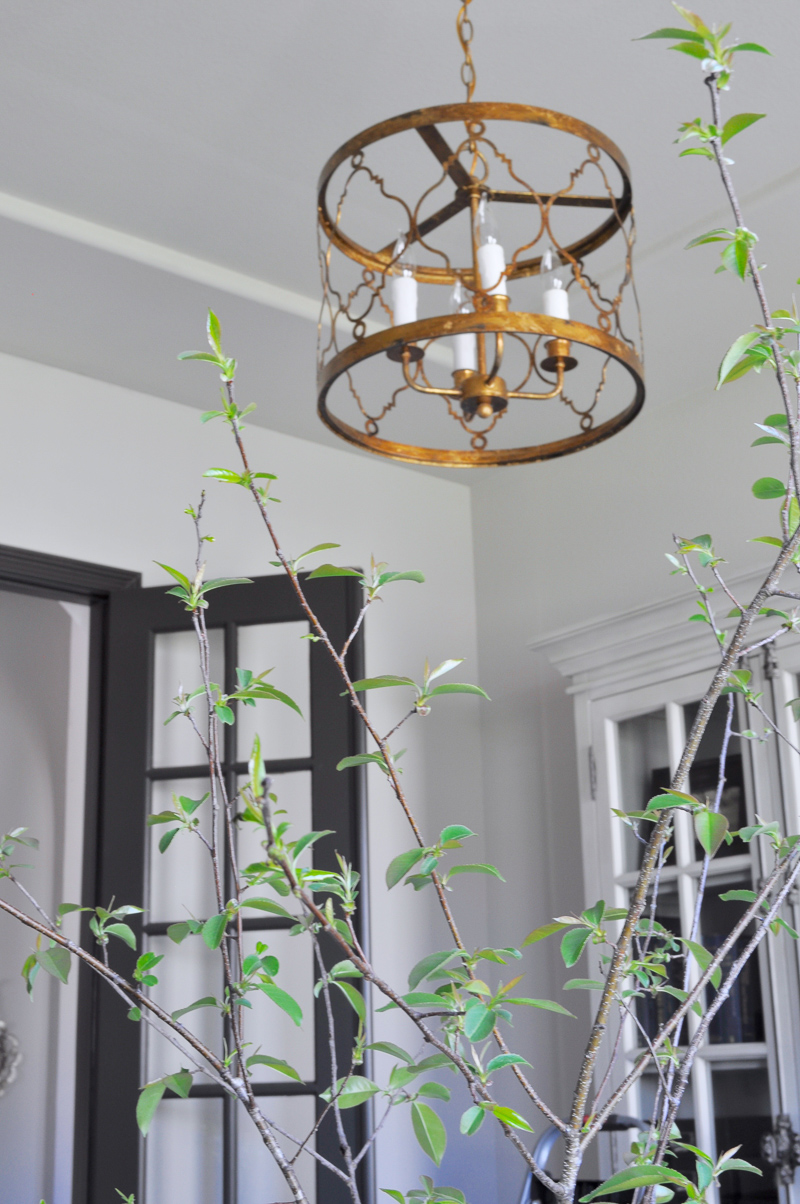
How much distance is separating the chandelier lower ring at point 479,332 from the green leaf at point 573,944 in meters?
1.21

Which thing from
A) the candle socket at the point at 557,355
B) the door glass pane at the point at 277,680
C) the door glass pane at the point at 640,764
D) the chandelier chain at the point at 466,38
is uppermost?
the chandelier chain at the point at 466,38

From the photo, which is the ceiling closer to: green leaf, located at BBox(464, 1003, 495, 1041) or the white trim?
the white trim

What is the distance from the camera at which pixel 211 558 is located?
395cm

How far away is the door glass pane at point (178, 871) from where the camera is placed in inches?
135

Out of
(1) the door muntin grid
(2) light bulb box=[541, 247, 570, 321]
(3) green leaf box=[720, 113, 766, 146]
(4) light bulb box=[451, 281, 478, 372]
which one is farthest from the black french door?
(3) green leaf box=[720, 113, 766, 146]

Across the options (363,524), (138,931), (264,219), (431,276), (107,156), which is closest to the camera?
(431,276)

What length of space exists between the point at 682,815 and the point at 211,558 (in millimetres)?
1703

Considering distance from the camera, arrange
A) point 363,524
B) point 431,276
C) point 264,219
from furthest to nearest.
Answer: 1. point 363,524
2. point 264,219
3. point 431,276

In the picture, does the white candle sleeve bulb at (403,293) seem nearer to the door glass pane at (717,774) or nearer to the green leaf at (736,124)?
the green leaf at (736,124)

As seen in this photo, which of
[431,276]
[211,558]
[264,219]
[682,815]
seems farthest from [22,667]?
[431,276]

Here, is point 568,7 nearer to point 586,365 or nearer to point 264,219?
point 264,219

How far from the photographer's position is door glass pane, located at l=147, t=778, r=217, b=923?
343cm

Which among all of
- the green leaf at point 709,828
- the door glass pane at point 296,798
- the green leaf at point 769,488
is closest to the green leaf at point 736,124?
the green leaf at point 769,488

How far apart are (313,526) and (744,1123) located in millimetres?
2326
